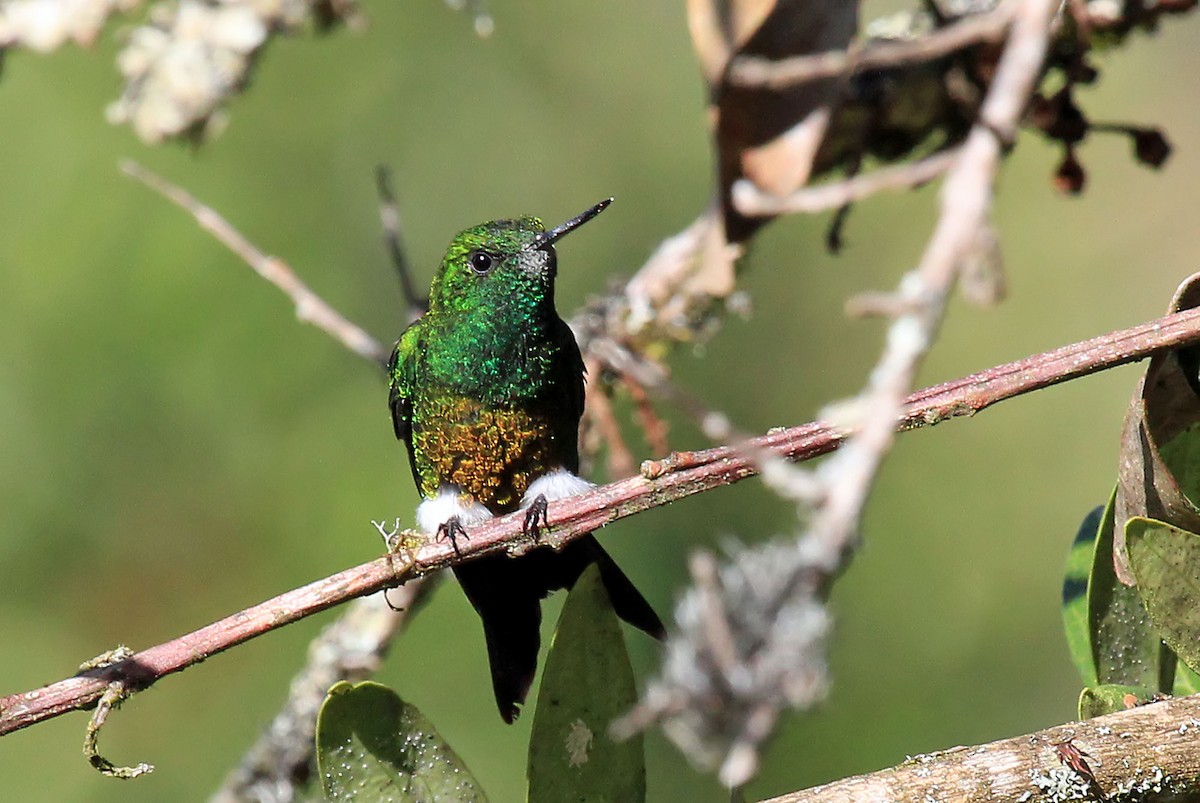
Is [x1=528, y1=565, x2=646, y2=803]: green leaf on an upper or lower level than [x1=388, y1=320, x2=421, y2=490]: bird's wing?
lower

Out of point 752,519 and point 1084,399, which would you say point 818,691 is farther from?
point 1084,399

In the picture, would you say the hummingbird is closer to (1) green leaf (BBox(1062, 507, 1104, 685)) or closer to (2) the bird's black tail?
(2) the bird's black tail

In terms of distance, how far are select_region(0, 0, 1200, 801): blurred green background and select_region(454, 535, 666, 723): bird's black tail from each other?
2.56ft

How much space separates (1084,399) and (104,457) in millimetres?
3442

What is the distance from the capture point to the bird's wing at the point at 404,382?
12.6 ft

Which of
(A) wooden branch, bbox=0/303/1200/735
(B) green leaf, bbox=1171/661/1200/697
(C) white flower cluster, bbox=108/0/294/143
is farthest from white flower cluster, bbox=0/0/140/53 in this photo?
(B) green leaf, bbox=1171/661/1200/697

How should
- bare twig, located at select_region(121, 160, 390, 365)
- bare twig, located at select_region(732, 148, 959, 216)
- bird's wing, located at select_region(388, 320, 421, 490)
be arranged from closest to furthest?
1. bare twig, located at select_region(732, 148, 959, 216)
2. bare twig, located at select_region(121, 160, 390, 365)
3. bird's wing, located at select_region(388, 320, 421, 490)

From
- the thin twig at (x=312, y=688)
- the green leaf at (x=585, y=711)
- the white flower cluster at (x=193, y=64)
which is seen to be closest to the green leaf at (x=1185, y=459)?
the green leaf at (x=585, y=711)

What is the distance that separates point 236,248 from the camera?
9.44 ft

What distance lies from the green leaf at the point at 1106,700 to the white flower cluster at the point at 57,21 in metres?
1.92

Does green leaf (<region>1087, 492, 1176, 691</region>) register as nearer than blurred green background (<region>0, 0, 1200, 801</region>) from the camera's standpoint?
Yes

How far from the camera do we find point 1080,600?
6.56 feet

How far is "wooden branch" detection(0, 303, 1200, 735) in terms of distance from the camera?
1.69m

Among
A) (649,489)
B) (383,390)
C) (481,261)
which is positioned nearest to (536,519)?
(649,489)
